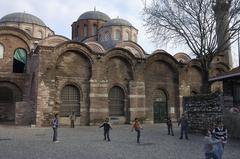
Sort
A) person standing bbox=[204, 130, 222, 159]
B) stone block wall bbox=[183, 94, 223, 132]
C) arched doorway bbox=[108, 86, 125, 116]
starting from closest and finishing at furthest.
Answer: person standing bbox=[204, 130, 222, 159] → stone block wall bbox=[183, 94, 223, 132] → arched doorway bbox=[108, 86, 125, 116]

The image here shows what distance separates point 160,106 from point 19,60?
609 inches

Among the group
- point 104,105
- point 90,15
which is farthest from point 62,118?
point 90,15

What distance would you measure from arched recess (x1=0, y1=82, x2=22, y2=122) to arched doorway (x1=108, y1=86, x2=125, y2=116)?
928 cm

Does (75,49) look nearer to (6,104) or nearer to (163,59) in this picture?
(163,59)

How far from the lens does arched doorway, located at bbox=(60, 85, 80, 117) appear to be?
2356cm

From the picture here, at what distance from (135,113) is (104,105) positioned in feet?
10.4

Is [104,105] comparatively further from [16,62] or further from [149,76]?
[16,62]

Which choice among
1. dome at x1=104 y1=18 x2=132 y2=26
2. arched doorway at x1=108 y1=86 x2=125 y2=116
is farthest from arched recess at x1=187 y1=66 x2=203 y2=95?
dome at x1=104 y1=18 x2=132 y2=26

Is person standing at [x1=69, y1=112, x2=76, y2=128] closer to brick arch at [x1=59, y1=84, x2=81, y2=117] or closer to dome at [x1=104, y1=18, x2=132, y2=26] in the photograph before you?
brick arch at [x1=59, y1=84, x2=81, y2=117]

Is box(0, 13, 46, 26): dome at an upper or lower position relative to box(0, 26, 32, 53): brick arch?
upper

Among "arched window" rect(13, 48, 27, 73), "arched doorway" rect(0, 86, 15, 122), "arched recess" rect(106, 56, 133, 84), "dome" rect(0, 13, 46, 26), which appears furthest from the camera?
"dome" rect(0, 13, 46, 26)

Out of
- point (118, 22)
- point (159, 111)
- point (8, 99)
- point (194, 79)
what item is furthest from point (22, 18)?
point (194, 79)

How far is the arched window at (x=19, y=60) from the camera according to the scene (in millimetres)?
29250

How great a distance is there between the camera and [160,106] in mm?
27547
